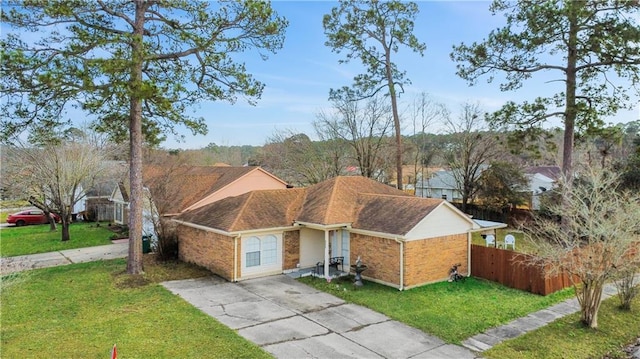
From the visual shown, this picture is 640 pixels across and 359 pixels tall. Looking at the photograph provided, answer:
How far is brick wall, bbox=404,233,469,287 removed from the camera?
13523 mm

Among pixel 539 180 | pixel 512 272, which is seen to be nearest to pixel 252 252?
pixel 512 272

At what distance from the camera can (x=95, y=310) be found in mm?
11102

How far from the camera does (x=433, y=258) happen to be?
46.9 feet

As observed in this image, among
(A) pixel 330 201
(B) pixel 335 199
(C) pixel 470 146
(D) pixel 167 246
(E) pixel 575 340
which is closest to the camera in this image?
(E) pixel 575 340

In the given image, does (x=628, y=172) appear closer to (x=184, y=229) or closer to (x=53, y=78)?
(x=184, y=229)

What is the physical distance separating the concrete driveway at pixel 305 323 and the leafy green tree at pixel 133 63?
15.6 feet

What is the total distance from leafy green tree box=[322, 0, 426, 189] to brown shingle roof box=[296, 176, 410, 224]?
17.4 feet

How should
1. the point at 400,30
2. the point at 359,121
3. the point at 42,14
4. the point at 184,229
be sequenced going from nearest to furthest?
the point at 42,14, the point at 184,229, the point at 400,30, the point at 359,121

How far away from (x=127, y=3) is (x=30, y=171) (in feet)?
48.7

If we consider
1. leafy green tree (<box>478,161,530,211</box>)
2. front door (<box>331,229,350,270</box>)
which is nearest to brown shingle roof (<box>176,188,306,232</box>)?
front door (<box>331,229,350,270</box>)

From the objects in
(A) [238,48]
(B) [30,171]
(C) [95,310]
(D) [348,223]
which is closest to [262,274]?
(D) [348,223]

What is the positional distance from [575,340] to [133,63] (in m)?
15.3

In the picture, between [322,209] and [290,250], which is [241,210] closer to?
[290,250]

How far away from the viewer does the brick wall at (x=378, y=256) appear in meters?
13.6
